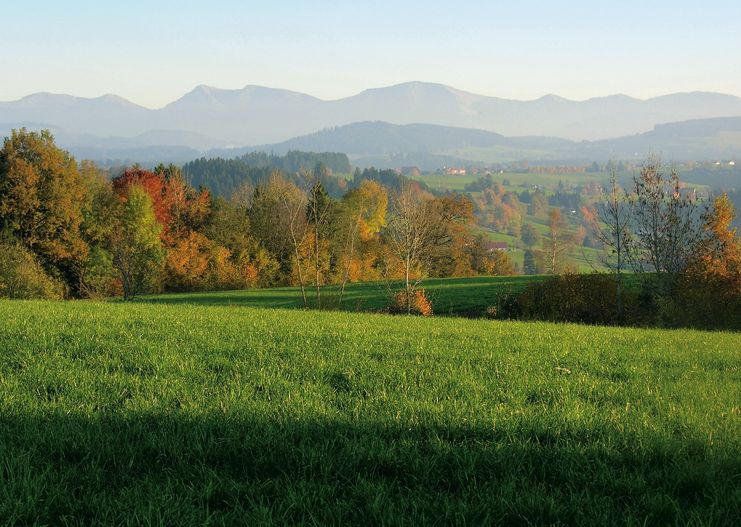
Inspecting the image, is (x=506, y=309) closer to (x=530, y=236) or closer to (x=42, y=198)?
(x=42, y=198)

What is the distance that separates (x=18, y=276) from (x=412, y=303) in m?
26.8

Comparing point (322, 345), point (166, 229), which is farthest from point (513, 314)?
point (166, 229)

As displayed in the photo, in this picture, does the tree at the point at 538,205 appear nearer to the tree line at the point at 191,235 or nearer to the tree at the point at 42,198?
the tree line at the point at 191,235

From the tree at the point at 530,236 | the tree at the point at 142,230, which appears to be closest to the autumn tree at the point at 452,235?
the tree at the point at 142,230

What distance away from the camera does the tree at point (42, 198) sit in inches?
1613

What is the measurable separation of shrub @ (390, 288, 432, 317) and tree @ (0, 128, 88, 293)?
30.7 meters

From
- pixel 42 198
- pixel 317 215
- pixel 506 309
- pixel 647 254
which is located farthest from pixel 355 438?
pixel 42 198

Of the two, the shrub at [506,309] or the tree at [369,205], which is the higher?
the tree at [369,205]

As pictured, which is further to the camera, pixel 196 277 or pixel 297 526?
pixel 196 277

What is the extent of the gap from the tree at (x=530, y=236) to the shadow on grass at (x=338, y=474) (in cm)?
12928

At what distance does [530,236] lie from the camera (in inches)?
5162

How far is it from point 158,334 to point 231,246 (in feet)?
182

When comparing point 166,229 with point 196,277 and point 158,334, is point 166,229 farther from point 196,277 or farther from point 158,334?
point 158,334

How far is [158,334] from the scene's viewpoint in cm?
988
